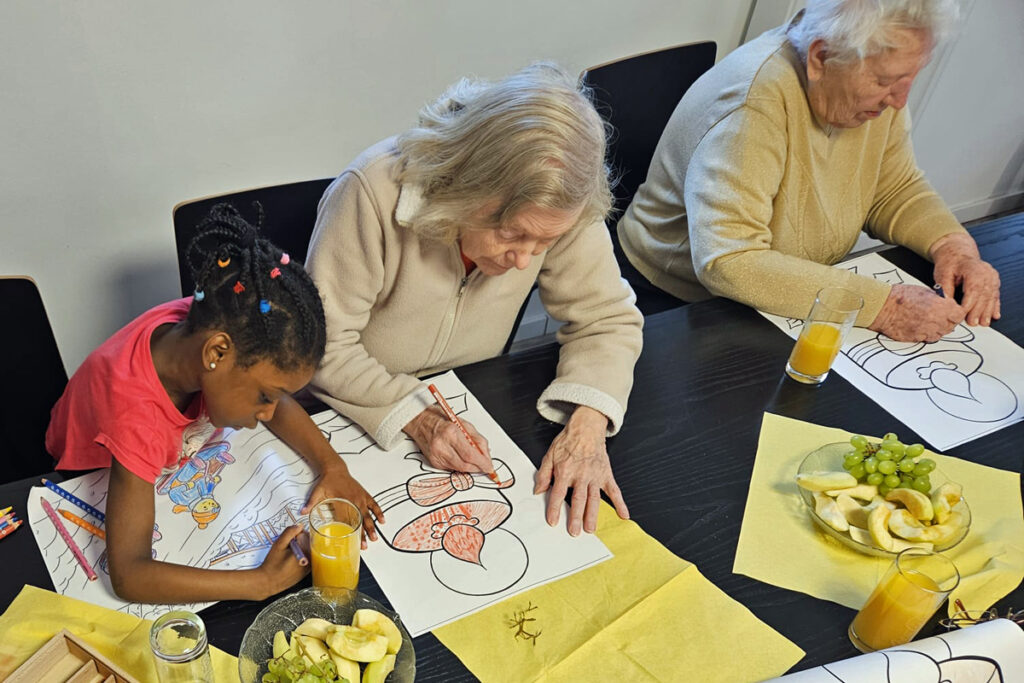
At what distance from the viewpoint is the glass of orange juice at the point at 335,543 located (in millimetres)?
1000

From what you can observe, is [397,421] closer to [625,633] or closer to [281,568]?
[281,568]

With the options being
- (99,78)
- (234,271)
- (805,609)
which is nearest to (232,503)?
(234,271)

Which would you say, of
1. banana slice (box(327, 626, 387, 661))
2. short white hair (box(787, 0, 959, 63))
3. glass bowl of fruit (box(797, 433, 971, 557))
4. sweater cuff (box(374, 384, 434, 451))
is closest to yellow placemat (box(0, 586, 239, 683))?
banana slice (box(327, 626, 387, 661))

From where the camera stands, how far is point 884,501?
1.28m

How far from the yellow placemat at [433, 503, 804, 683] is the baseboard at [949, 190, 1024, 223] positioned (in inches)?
137

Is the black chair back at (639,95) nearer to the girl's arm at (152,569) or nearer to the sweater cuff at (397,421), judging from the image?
the sweater cuff at (397,421)

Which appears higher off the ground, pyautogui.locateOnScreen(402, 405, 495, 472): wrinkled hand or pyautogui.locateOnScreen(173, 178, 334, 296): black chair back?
pyautogui.locateOnScreen(173, 178, 334, 296): black chair back

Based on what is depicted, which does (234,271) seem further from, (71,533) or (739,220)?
(739,220)

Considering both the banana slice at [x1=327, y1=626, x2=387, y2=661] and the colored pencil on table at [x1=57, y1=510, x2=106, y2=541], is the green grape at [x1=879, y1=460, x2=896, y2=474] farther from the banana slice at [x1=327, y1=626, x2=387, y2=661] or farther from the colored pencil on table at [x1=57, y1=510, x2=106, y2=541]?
the colored pencil on table at [x1=57, y1=510, x2=106, y2=541]

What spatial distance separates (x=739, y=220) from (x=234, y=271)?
108 cm

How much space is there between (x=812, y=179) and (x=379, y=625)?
138 cm

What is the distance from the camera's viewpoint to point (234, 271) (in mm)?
1049

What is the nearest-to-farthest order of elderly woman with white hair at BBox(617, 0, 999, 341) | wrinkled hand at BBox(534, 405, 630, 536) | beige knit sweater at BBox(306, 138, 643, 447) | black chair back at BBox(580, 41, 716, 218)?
wrinkled hand at BBox(534, 405, 630, 536) → beige knit sweater at BBox(306, 138, 643, 447) → elderly woman with white hair at BBox(617, 0, 999, 341) → black chair back at BBox(580, 41, 716, 218)

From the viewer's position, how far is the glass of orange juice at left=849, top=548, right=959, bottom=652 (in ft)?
3.38
